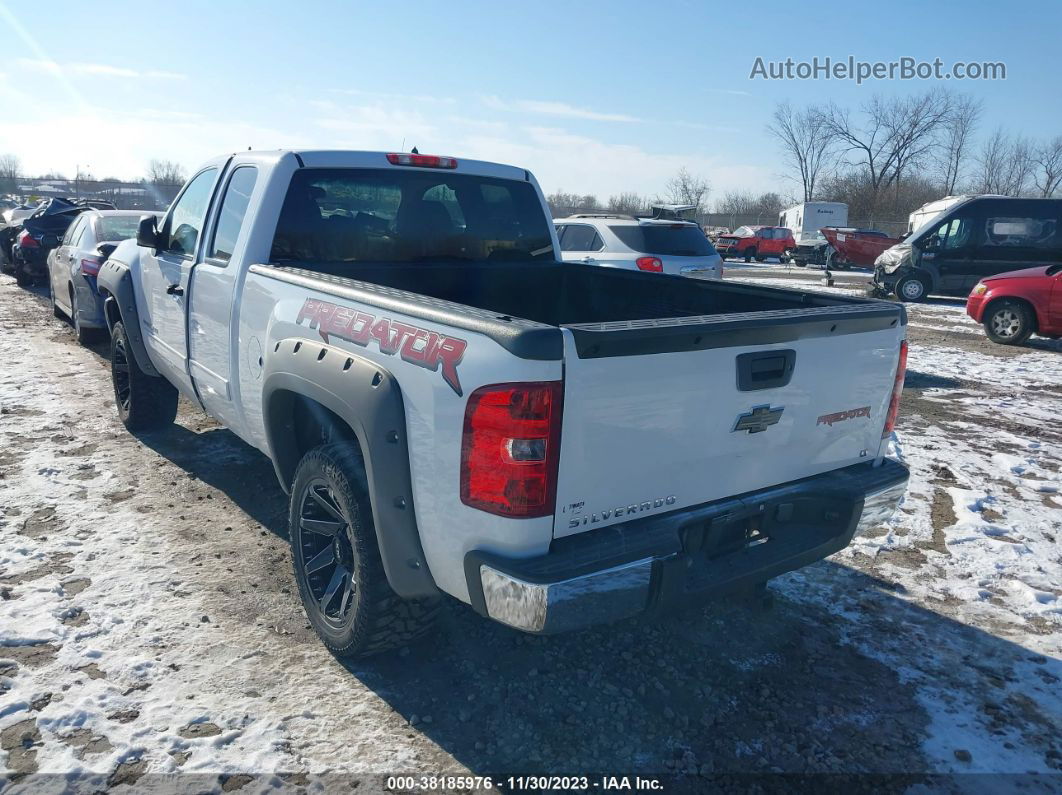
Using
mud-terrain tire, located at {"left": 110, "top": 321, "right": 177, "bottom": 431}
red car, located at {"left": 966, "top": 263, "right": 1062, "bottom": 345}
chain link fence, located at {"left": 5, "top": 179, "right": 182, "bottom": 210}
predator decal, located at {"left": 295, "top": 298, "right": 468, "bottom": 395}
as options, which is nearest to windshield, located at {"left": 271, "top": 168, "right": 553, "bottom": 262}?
predator decal, located at {"left": 295, "top": 298, "right": 468, "bottom": 395}

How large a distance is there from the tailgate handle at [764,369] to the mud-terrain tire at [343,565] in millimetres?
1459

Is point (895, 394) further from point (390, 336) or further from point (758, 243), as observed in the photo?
point (758, 243)

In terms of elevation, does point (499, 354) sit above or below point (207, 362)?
above

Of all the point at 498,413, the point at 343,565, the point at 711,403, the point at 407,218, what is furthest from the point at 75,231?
the point at 711,403

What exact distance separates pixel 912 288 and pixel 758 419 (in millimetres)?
17616

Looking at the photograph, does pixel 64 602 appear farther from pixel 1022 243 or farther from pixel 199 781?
pixel 1022 243

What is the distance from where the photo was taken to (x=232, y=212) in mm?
4293

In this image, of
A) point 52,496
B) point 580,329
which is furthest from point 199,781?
point 52,496

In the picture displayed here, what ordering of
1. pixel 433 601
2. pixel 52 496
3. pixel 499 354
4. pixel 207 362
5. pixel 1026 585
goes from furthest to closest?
1. pixel 52 496
2. pixel 207 362
3. pixel 1026 585
4. pixel 433 601
5. pixel 499 354

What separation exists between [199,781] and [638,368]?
1994mm

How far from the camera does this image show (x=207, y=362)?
14.3 feet

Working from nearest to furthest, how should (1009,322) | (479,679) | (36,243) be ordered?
(479,679) < (1009,322) < (36,243)

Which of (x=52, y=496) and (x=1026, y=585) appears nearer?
(x=1026, y=585)

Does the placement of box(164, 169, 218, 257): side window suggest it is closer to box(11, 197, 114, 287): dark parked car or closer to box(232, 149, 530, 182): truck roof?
box(232, 149, 530, 182): truck roof
